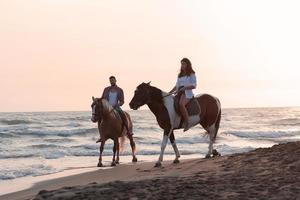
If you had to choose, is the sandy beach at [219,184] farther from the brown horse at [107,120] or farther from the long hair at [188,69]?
the brown horse at [107,120]

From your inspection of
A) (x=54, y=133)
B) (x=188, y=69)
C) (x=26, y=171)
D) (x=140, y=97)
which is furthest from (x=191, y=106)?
(x=54, y=133)

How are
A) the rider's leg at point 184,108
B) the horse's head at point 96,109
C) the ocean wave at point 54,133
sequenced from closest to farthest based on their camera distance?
the rider's leg at point 184,108
the horse's head at point 96,109
the ocean wave at point 54,133

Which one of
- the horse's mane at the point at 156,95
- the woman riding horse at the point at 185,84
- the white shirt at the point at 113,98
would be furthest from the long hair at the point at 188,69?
the white shirt at the point at 113,98

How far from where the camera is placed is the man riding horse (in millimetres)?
13412

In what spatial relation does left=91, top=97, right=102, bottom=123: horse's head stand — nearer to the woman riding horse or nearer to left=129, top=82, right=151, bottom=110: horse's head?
left=129, top=82, right=151, bottom=110: horse's head

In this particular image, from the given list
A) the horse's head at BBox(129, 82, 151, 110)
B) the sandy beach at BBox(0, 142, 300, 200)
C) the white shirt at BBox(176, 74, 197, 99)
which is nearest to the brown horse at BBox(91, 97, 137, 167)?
the horse's head at BBox(129, 82, 151, 110)

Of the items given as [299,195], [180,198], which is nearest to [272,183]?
[299,195]

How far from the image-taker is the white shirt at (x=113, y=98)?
13.4 meters

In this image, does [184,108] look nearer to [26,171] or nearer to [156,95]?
[156,95]

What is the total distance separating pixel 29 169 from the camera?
45.9ft

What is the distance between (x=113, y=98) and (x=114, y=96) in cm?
6

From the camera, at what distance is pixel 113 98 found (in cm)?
1341

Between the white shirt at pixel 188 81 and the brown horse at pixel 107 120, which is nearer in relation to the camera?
the white shirt at pixel 188 81

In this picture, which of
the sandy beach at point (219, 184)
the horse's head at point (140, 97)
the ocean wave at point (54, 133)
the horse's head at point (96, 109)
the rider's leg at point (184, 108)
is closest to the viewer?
the sandy beach at point (219, 184)
